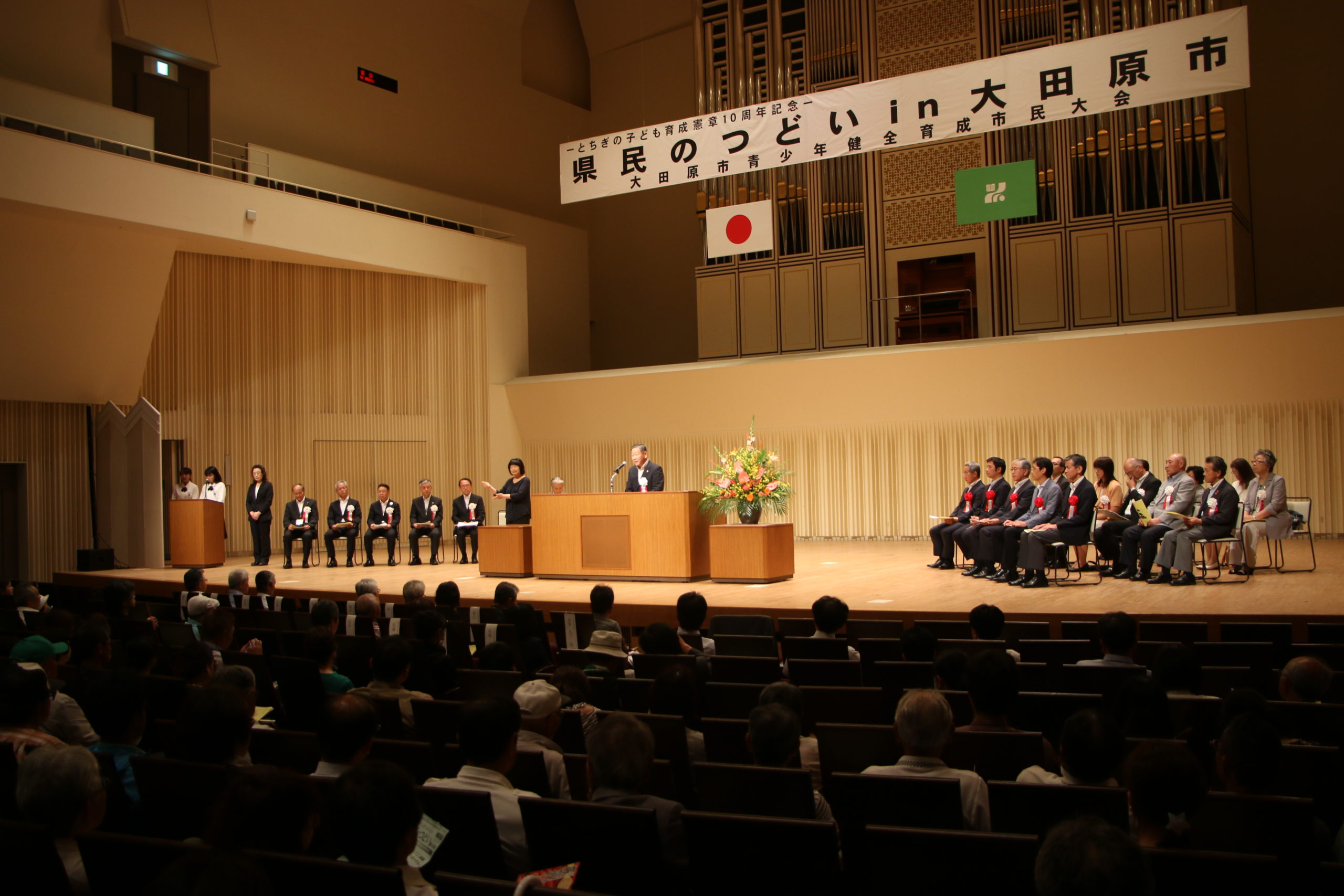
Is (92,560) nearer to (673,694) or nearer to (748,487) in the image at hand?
(748,487)

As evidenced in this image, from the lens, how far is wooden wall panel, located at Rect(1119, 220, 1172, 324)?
38.0ft

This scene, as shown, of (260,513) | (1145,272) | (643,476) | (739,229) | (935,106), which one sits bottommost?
(260,513)

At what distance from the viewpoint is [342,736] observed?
2482 millimetres

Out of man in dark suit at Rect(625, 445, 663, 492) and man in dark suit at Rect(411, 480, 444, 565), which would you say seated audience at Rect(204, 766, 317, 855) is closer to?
man in dark suit at Rect(625, 445, 663, 492)

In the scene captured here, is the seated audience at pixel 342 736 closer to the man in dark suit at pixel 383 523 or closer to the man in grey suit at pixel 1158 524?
the man in grey suit at pixel 1158 524

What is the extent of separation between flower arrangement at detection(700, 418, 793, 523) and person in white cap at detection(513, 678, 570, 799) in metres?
5.26

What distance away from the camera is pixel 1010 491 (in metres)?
8.67

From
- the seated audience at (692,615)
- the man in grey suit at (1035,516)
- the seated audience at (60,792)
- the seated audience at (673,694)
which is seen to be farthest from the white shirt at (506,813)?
the man in grey suit at (1035,516)

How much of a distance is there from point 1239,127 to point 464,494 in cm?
1059

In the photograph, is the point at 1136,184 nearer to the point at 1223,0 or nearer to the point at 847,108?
the point at 1223,0

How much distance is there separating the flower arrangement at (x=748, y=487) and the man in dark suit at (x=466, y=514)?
3.92 m

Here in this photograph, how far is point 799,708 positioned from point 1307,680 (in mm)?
1713

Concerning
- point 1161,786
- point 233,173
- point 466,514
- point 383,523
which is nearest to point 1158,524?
Answer: point 1161,786

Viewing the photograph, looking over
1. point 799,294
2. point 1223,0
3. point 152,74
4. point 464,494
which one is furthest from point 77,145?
point 1223,0
